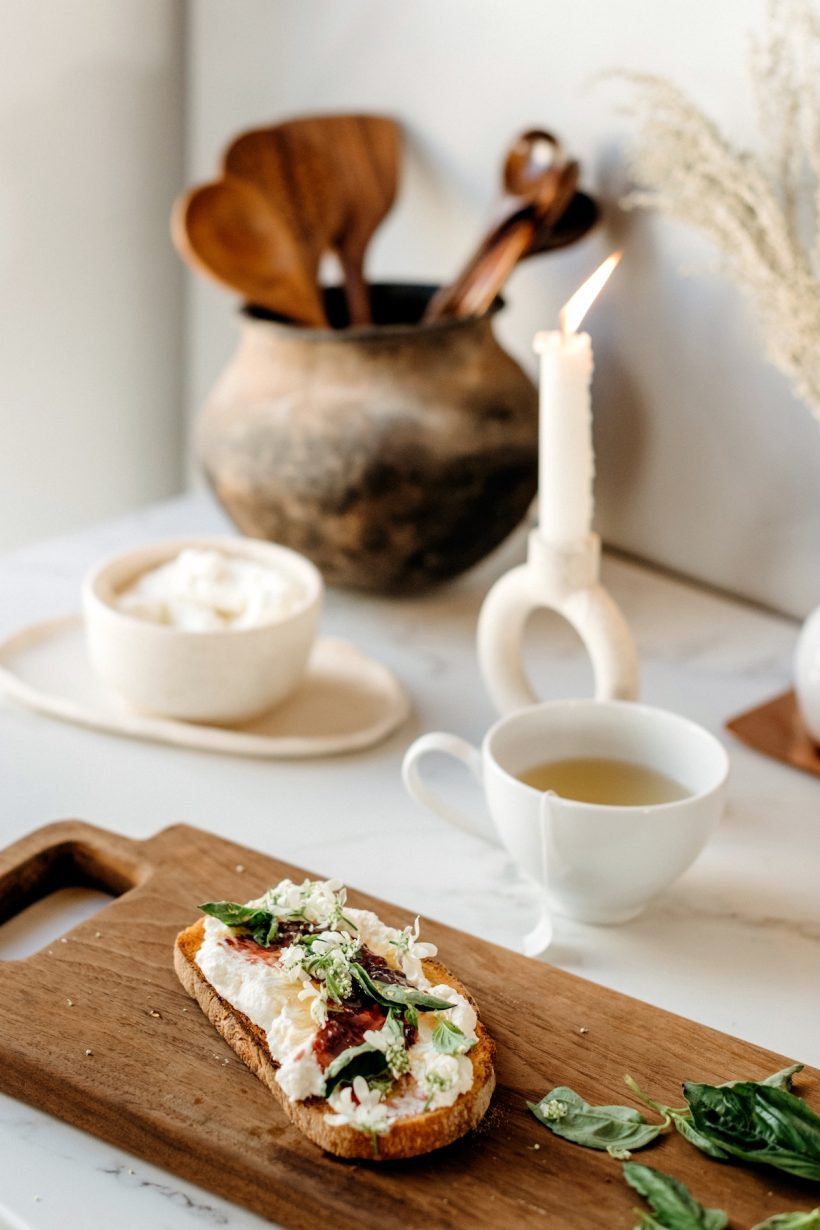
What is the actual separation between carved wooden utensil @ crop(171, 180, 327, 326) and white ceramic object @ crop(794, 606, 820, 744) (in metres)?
0.50

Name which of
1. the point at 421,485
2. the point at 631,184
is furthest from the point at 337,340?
the point at 631,184

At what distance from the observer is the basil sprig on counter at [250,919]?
2.36 ft

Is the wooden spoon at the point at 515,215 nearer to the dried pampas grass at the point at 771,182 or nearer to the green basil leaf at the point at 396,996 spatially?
the dried pampas grass at the point at 771,182

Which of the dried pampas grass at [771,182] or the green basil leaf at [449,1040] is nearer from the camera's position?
the green basil leaf at [449,1040]

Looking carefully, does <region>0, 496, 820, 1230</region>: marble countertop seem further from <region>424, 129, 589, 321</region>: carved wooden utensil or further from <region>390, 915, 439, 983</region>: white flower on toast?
<region>424, 129, 589, 321</region>: carved wooden utensil

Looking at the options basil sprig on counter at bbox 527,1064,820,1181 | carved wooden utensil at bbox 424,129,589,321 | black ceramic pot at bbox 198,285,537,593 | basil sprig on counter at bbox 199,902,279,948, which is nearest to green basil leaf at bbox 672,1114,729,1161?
basil sprig on counter at bbox 527,1064,820,1181

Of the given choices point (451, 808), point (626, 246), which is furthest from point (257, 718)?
point (626, 246)

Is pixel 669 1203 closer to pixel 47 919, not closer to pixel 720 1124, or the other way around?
pixel 720 1124

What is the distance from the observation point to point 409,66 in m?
1.41

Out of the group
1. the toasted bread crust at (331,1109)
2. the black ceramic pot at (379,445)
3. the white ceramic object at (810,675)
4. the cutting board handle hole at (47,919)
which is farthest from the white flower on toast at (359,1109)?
the black ceramic pot at (379,445)

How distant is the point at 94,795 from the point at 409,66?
81cm

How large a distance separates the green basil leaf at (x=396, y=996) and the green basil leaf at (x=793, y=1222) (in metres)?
0.16

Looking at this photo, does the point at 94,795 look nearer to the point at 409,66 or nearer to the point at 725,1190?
the point at 725,1190

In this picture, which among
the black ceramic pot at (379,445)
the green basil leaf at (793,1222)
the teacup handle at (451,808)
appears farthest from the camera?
the black ceramic pot at (379,445)
